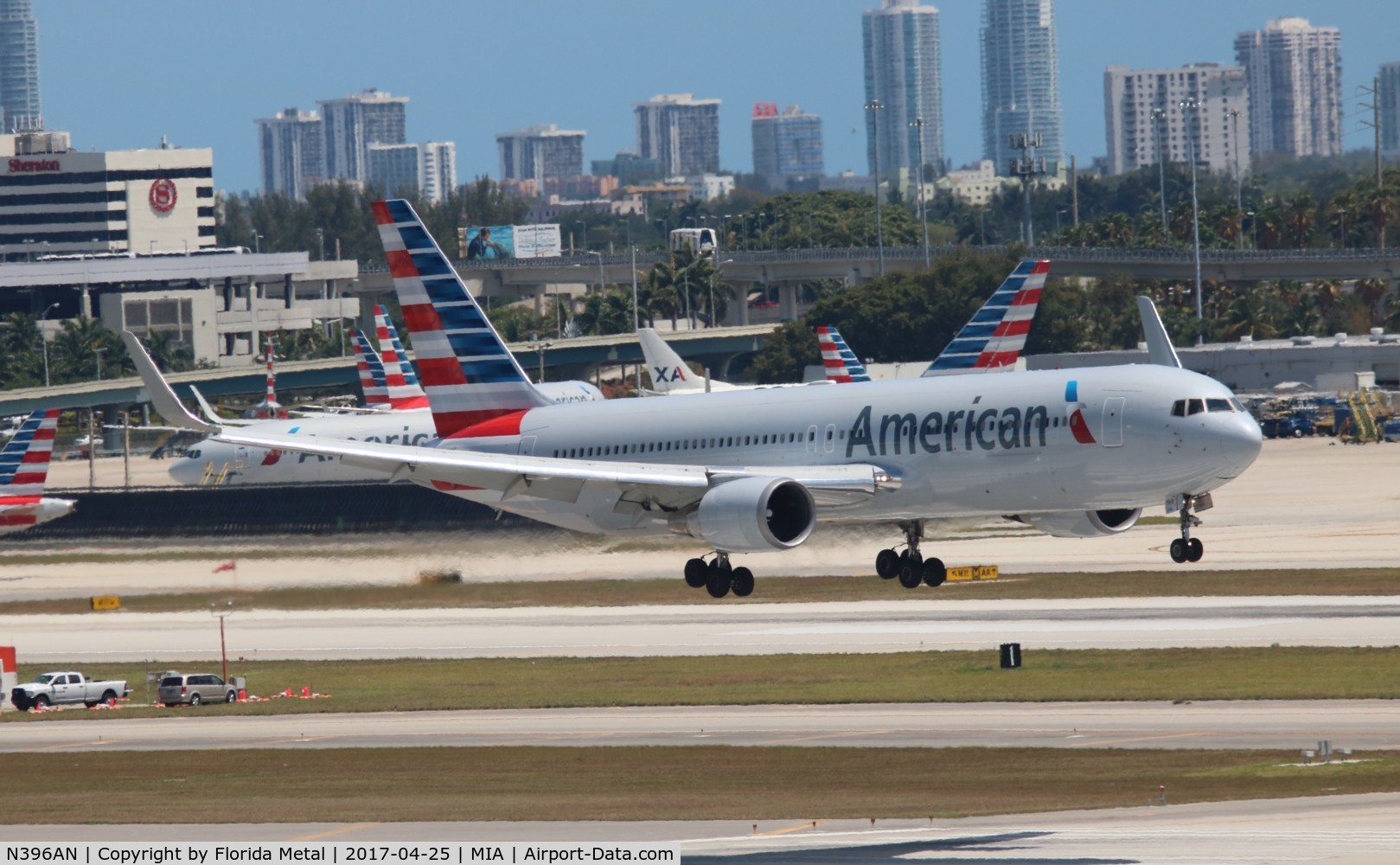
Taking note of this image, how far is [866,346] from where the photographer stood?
589 feet

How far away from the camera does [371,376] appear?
419ft

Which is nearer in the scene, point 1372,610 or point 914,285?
point 1372,610

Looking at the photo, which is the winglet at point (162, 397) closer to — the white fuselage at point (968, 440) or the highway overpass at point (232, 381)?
the white fuselage at point (968, 440)

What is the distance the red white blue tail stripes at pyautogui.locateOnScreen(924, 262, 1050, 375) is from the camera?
3349 inches

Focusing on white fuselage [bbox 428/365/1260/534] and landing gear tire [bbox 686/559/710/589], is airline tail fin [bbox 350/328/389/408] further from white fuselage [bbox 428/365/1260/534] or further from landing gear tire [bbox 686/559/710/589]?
landing gear tire [bbox 686/559/710/589]

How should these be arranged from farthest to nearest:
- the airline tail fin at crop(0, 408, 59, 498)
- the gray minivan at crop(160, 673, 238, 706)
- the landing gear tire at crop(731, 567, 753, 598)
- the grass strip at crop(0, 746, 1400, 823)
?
1. the airline tail fin at crop(0, 408, 59, 498)
2. the gray minivan at crop(160, 673, 238, 706)
3. the landing gear tire at crop(731, 567, 753, 598)
4. the grass strip at crop(0, 746, 1400, 823)

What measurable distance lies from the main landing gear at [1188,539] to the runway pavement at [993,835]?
18.9ft

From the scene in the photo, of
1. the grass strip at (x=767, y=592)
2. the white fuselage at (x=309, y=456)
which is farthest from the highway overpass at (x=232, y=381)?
the grass strip at (x=767, y=592)

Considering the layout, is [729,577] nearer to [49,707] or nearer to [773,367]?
[49,707]

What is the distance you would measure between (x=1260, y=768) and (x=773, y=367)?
129229 millimetres

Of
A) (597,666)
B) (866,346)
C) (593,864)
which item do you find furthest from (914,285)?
(593,864)

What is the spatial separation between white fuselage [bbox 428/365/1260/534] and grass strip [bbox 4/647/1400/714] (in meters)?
15.1

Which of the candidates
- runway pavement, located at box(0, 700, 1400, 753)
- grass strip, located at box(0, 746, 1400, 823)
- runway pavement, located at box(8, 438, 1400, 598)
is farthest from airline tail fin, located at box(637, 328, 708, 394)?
grass strip, located at box(0, 746, 1400, 823)

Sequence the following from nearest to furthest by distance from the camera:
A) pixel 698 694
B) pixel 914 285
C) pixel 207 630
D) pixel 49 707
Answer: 1. pixel 698 694
2. pixel 49 707
3. pixel 207 630
4. pixel 914 285
